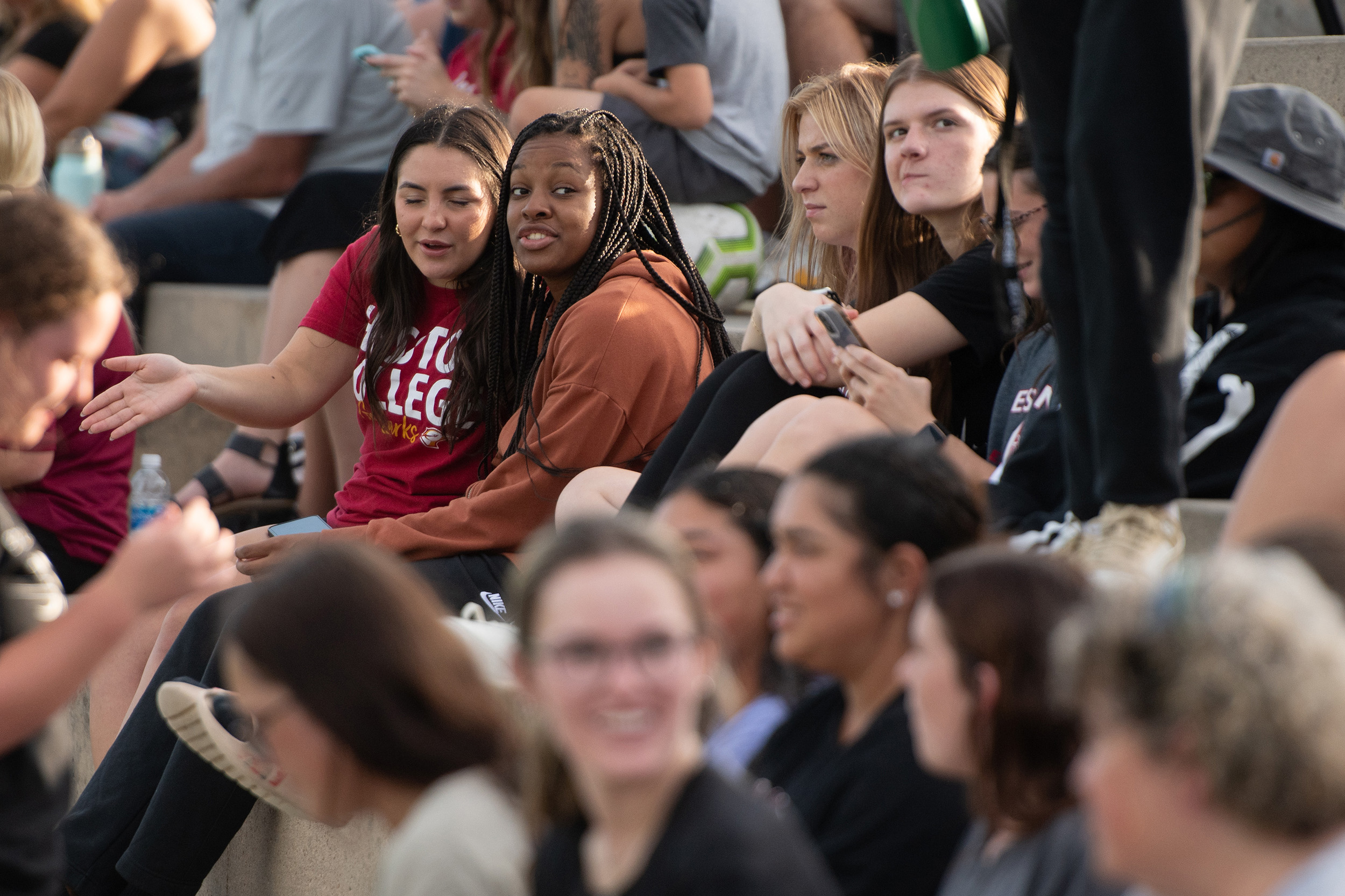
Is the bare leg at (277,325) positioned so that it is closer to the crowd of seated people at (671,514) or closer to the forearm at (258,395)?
the crowd of seated people at (671,514)

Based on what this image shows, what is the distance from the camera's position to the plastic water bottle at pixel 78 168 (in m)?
5.37

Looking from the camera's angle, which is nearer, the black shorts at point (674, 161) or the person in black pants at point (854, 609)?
the person in black pants at point (854, 609)

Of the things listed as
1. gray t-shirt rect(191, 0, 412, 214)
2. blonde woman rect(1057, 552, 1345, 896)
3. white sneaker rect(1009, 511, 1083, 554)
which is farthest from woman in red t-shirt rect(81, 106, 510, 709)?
blonde woman rect(1057, 552, 1345, 896)

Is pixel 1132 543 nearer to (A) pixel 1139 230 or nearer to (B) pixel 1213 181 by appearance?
(A) pixel 1139 230

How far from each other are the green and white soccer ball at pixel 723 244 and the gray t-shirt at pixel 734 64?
121mm

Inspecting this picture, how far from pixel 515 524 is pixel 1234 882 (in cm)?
216

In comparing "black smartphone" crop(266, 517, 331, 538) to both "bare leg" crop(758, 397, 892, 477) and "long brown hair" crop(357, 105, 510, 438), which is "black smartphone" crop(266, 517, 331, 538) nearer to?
"long brown hair" crop(357, 105, 510, 438)

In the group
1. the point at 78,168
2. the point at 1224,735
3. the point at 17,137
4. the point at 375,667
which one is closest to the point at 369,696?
the point at 375,667

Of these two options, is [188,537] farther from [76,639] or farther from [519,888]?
[519,888]

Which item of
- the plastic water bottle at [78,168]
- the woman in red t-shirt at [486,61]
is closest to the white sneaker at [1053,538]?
the woman in red t-shirt at [486,61]

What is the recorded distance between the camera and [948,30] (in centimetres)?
262

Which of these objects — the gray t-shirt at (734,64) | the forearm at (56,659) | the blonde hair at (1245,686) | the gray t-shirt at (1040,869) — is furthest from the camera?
the gray t-shirt at (734,64)

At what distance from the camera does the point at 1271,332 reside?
2289mm

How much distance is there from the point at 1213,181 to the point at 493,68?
114 inches
